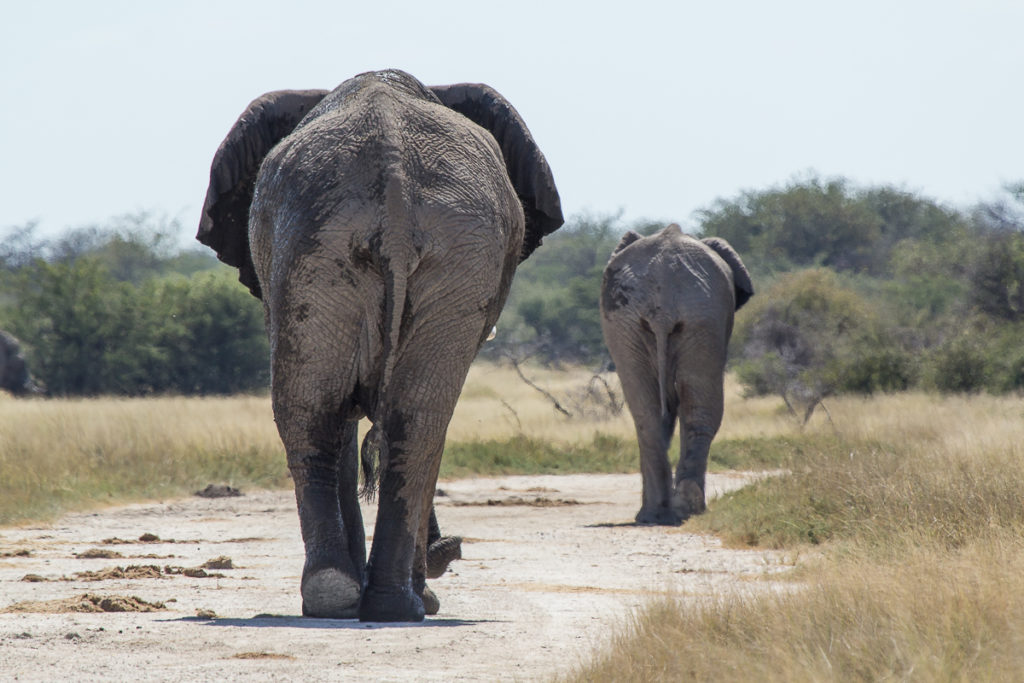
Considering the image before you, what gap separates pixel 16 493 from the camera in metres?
13.2

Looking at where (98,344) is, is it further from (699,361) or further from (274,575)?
(274,575)

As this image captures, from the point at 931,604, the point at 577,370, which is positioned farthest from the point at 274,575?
the point at 577,370

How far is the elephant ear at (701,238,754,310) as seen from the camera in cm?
1385

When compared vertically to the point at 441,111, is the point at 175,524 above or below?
below

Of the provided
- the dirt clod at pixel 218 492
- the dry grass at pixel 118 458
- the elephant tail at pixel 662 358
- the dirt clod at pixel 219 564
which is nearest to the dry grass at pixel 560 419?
the dry grass at pixel 118 458

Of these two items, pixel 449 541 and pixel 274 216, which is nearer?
pixel 274 216

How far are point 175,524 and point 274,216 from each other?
6914mm

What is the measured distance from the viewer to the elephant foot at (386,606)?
604 centimetres

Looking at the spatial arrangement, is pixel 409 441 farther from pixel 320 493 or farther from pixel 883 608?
pixel 883 608

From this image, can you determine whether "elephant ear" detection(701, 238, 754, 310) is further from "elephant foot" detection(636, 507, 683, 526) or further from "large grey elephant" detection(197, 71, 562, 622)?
"large grey elephant" detection(197, 71, 562, 622)

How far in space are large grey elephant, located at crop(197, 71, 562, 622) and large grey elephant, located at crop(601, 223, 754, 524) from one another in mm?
6178

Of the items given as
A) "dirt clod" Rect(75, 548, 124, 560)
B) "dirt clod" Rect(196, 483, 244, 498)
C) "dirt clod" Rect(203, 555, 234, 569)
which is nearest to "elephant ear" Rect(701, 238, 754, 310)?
"dirt clod" Rect(196, 483, 244, 498)

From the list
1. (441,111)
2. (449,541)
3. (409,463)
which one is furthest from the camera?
(449,541)

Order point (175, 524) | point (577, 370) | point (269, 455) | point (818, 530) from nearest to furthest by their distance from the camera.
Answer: point (818, 530), point (175, 524), point (269, 455), point (577, 370)
